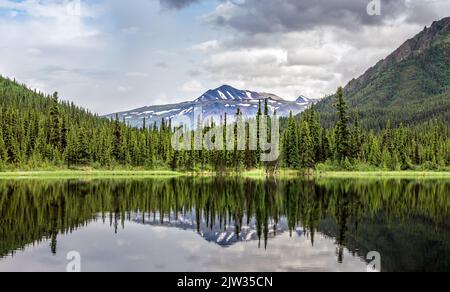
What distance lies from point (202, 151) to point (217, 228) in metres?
104

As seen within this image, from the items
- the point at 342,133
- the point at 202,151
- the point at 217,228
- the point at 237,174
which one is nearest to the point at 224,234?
the point at 217,228

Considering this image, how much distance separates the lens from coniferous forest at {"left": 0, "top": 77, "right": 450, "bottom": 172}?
12719 centimetres

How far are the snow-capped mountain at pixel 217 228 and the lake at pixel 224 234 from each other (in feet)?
0.23

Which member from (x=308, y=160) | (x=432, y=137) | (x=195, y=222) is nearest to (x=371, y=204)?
(x=195, y=222)

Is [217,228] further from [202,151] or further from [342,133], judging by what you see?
[202,151]

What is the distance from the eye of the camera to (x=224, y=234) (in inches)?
1261

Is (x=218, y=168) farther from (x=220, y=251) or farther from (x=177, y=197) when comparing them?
(x=220, y=251)

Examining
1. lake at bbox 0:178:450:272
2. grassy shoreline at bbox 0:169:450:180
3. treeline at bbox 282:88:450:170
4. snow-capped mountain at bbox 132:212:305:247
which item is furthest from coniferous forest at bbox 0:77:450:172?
snow-capped mountain at bbox 132:212:305:247

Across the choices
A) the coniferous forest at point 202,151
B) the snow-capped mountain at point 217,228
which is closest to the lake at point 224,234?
the snow-capped mountain at point 217,228

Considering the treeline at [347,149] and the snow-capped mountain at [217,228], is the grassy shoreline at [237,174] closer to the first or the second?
the treeline at [347,149]

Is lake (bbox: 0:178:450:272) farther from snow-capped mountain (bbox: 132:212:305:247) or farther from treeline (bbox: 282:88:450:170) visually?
treeline (bbox: 282:88:450:170)

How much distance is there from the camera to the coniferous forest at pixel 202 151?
127 meters
